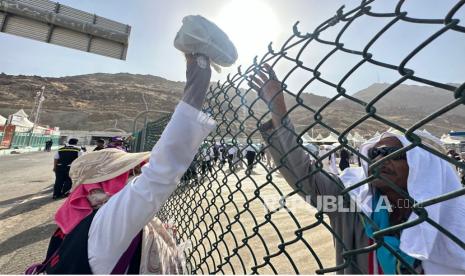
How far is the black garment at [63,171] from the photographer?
8.52 meters

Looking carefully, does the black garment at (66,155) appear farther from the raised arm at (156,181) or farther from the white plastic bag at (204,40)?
the white plastic bag at (204,40)

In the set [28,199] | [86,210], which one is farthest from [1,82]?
[86,210]

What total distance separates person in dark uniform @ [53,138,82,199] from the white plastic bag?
8657 millimetres

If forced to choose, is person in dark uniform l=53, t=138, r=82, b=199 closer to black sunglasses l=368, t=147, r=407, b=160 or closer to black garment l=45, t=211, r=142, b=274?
black garment l=45, t=211, r=142, b=274

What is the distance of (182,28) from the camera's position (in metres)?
1.36

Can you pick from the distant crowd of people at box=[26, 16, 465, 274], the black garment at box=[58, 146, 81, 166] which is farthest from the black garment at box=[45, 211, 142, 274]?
the black garment at box=[58, 146, 81, 166]

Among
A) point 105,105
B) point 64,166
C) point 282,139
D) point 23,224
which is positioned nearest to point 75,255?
point 282,139

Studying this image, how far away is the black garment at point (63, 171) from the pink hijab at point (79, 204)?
740cm

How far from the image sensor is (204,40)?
1351 millimetres

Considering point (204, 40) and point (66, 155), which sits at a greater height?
point (204, 40)

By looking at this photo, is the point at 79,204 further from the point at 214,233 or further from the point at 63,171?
the point at 63,171

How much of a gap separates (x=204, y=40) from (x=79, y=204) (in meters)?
1.58

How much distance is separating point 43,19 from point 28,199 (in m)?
5.00

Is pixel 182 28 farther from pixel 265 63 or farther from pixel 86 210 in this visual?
pixel 86 210
